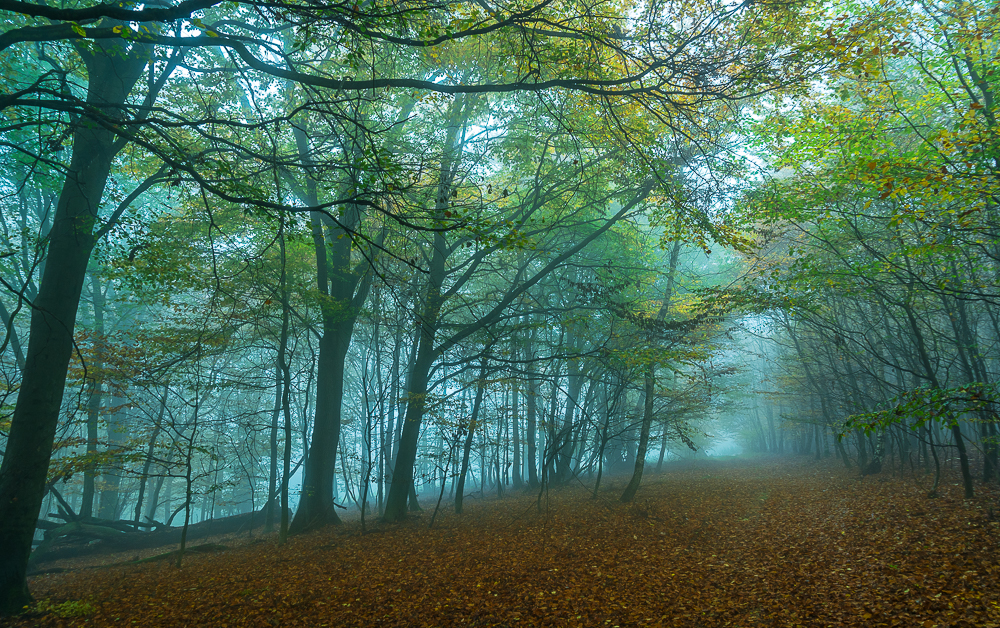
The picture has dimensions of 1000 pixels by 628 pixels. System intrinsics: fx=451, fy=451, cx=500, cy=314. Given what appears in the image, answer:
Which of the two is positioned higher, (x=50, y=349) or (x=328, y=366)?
(x=328, y=366)

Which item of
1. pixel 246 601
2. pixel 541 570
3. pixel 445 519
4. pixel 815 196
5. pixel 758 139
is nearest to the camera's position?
pixel 246 601

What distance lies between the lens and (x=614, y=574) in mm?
6484

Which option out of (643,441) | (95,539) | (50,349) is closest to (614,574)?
(643,441)

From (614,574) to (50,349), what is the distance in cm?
850

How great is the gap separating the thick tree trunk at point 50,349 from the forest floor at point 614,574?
1018 mm

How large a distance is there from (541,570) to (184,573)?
6517 mm

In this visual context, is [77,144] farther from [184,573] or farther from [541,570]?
[541,570]

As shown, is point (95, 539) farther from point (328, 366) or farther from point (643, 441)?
point (643, 441)

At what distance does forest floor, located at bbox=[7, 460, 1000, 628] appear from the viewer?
4.97m

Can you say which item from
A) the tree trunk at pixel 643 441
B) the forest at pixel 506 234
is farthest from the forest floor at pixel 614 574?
the tree trunk at pixel 643 441

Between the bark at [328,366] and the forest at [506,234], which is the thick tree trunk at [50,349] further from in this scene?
the bark at [328,366]

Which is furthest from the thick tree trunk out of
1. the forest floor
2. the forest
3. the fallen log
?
the fallen log

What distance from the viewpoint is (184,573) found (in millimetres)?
8148

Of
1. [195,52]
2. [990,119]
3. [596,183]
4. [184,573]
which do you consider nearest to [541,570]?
[184,573]
